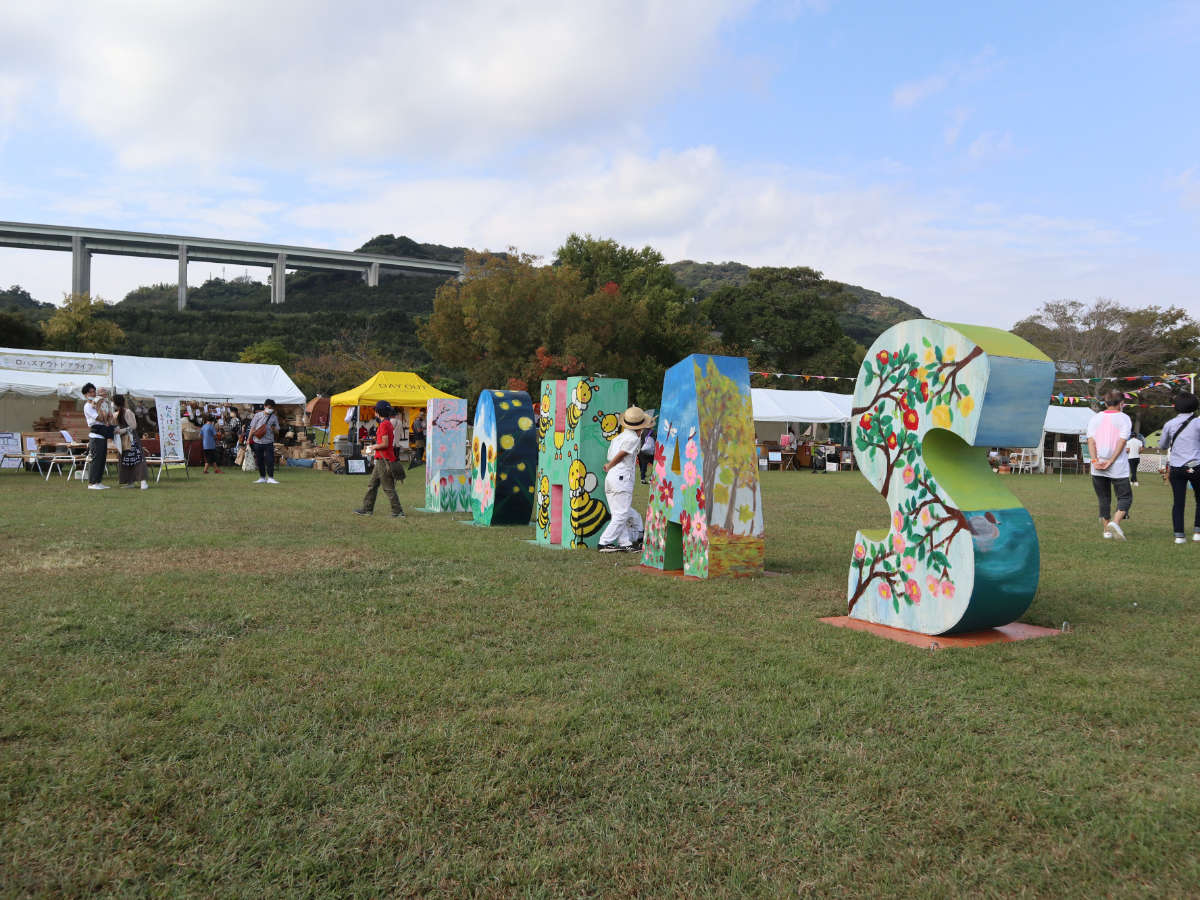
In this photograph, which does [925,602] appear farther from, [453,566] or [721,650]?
[453,566]

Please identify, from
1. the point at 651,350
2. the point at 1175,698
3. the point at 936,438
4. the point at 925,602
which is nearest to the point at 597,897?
the point at 1175,698

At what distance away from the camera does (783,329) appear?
5078 centimetres

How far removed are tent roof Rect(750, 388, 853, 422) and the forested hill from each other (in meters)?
25.0

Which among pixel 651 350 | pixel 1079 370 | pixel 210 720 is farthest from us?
pixel 1079 370

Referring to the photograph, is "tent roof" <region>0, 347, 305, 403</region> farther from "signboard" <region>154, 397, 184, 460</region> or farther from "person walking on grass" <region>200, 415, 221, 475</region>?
"signboard" <region>154, 397, 184, 460</region>

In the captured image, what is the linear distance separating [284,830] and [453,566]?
5.10 meters

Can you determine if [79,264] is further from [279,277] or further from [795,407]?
[795,407]

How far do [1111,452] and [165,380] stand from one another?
70.2 ft

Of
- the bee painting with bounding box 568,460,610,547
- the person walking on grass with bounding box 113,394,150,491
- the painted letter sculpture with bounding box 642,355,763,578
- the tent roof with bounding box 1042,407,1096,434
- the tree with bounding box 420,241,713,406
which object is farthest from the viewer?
the tent roof with bounding box 1042,407,1096,434

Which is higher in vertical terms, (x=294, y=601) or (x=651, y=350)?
(x=651, y=350)

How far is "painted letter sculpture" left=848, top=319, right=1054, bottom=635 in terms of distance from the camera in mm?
5359

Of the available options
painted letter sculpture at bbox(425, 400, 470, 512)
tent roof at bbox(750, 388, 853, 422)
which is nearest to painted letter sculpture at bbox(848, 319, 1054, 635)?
painted letter sculpture at bbox(425, 400, 470, 512)

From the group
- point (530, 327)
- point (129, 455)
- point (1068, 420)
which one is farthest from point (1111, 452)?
point (1068, 420)

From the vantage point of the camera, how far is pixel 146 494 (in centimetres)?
1441
